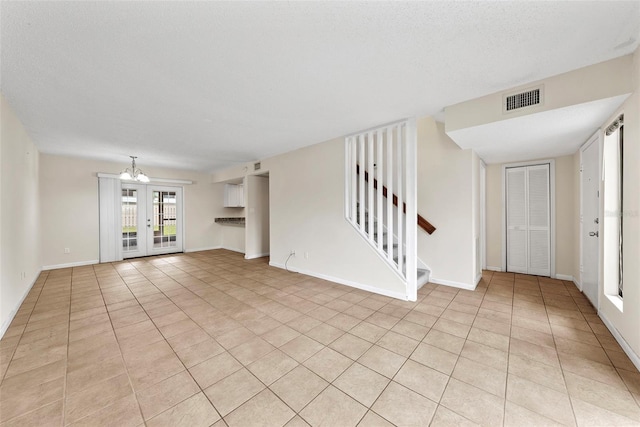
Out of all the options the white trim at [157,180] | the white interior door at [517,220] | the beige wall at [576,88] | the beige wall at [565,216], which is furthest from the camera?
the white trim at [157,180]

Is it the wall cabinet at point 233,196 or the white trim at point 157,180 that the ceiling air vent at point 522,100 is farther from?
the white trim at point 157,180

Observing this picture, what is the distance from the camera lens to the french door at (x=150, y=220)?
6277mm

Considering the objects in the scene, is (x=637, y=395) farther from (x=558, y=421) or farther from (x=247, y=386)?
(x=247, y=386)

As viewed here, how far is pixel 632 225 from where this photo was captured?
1968mm

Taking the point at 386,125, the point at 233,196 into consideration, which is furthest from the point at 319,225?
the point at 233,196

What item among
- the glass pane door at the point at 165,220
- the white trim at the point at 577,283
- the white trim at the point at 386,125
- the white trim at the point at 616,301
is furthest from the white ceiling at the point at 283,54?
the glass pane door at the point at 165,220

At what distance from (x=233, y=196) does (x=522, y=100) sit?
24.2ft

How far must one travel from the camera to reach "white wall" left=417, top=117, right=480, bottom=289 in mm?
3584

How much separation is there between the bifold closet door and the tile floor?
98cm

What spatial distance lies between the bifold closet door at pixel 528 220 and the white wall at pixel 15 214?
7.27m

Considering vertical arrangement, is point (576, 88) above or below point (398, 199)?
above

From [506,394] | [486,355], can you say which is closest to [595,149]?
[486,355]

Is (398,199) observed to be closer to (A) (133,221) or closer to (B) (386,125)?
(B) (386,125)

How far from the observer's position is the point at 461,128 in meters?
2.74
